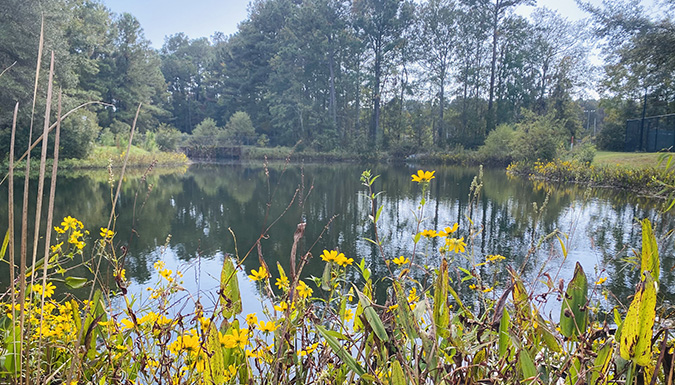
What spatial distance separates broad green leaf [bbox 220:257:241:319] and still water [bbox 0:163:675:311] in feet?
2.17

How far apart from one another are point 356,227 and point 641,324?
5.03 metres

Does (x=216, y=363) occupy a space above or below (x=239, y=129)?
below

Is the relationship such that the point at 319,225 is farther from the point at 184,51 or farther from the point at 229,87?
the point at 184,51

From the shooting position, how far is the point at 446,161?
70.9 feet

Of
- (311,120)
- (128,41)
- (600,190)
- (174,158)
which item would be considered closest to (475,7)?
(311,120)

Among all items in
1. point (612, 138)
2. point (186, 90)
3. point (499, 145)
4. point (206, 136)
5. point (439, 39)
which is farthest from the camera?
point (186, 90)

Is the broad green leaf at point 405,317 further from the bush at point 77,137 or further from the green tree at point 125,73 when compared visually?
the green tree at point 125,73

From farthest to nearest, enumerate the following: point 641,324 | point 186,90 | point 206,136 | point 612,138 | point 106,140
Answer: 1. point 186,90
2. point 206,136
3. point 106,140
4. point 612,138
5. point 641,324

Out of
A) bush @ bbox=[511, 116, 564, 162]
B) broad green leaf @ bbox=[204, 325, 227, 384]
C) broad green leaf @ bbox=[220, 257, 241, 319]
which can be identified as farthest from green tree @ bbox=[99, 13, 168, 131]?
broad green leaf @ bbox=[204, 325, 227, 384]

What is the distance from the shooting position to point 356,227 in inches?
220

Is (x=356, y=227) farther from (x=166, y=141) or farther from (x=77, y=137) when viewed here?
(x=166, y=141)

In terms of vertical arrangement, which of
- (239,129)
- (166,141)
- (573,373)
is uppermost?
(239,129)

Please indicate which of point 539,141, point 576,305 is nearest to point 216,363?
point 576,305

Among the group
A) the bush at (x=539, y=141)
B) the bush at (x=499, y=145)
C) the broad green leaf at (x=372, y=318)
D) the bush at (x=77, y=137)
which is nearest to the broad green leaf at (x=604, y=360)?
the broad green leaf at (x=372, y=318)
